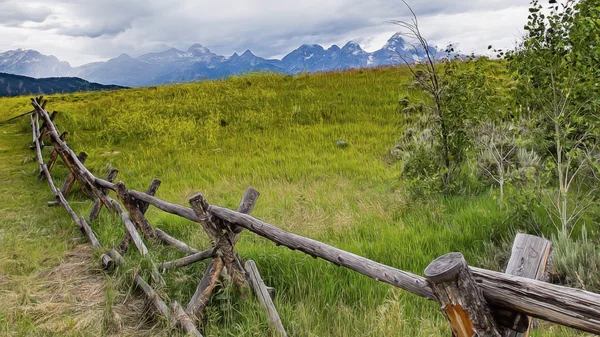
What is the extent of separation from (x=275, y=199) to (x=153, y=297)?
3671 mm

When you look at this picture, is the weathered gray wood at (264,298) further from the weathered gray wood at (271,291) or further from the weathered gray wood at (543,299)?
the weathered gray wood at (543,299)

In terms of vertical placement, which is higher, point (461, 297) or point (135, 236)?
point (461, 297)

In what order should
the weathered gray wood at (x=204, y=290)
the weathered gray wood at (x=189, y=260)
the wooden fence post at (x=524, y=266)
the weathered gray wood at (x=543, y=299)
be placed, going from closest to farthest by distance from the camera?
the weathered gray wood at (x=543, y=299) → the wooden fence post at (x=524, y=266) → the weathered gray wood at (x=204, y=290) → the weathered gray wood at (x=189, y=260)

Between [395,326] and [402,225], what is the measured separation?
2253mm

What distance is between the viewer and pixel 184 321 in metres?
3.65

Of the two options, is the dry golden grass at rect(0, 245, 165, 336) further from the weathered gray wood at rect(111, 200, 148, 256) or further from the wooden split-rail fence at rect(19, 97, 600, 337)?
the weathered gray wood at rect(111, 200, 148, 256)

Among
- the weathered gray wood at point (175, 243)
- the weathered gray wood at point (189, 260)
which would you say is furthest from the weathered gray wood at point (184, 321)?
the weathered gray wood at point (175, 243)

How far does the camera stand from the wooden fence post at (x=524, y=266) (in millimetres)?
2039

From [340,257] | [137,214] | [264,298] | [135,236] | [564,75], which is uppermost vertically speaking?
[564,75]

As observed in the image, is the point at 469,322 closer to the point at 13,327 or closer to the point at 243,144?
the point at 13,327

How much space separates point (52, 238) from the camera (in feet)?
21.8

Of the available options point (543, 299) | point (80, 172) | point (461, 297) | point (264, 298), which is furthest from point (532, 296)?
point (80, 172)

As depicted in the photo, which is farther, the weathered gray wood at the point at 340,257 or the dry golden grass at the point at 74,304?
the dry golden grass at the point at 74,304

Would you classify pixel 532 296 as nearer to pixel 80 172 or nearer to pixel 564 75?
pixel 564 75
